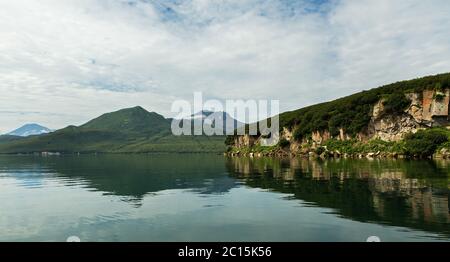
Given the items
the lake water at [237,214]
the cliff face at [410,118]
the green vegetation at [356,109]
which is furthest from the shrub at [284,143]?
the lake water at [237,214]

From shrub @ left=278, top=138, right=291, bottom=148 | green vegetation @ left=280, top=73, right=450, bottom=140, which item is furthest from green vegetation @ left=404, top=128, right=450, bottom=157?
shrub @ left=278, top=138, right=291, bottom=148

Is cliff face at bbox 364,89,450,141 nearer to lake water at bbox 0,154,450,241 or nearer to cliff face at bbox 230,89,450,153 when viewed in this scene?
cliff face at bbox 230,89,450,153

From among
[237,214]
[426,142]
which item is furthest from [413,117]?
[237,214]

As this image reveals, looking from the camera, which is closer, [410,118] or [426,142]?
[426,142]

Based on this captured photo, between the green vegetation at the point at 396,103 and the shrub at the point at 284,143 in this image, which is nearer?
the green vegetation at the point at 396,103

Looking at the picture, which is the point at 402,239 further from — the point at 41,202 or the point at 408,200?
the point at 41,202

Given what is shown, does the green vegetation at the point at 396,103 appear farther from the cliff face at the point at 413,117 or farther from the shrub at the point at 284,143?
the shrub at the point at 284,143

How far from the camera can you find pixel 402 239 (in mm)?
A: 19344

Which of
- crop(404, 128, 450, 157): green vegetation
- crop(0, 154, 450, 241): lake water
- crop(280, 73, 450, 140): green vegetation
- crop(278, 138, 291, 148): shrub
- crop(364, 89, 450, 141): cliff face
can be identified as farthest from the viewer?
crop(278, 138, 291, 148): shrub

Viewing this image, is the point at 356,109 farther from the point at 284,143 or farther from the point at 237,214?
the point at 237,214

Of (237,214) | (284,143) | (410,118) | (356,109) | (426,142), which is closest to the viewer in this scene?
(237,214)

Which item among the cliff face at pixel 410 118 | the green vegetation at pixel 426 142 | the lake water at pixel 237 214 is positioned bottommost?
the lake water at pixel 237 214

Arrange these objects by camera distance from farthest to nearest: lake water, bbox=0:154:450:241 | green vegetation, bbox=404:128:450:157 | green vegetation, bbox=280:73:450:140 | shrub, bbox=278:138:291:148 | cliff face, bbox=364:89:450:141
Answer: shrub, bbox=278:138:291:148
green vegetation, bbox=280:73:450:140
cliff face, bbox=364:89:450:141
green vegetation, bbox=404:128:450:157
lake water, bbox=0:154:450:241
